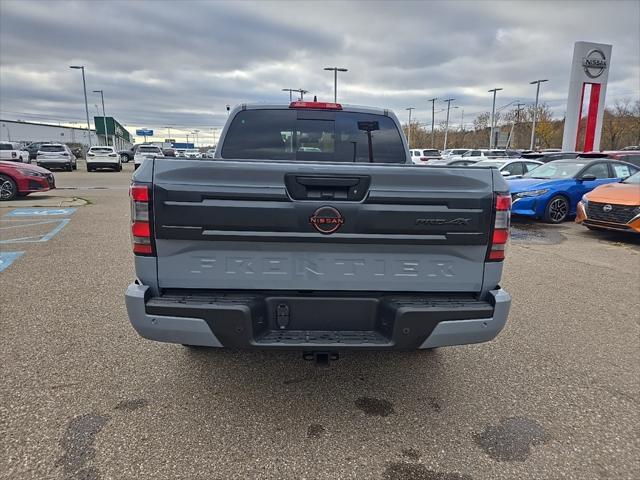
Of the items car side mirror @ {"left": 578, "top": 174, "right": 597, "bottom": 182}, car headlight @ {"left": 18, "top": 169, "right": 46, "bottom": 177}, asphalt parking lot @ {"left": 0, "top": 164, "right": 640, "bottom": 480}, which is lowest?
asphalt parking lot @ {"left": 0, "top": 164, "right": 640, "bottom": 480}

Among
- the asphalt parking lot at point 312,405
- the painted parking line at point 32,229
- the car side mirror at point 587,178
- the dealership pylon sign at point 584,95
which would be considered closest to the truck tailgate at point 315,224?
the asphalt parking lot at point 312,405

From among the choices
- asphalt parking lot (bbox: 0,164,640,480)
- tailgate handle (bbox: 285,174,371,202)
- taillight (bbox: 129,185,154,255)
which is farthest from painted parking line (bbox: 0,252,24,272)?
tailgate handle (bbox: 285,174,371,202)

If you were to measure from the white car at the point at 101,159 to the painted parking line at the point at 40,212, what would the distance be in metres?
20.3

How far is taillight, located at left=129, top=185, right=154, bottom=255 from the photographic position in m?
2.41

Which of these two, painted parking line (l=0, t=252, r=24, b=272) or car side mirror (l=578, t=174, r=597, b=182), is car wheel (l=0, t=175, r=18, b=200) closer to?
painted parking line (l=0, t=252, r=24, b=272)

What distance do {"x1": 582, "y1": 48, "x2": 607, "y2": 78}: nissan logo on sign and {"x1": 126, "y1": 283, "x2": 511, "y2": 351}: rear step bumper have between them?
28577 mm

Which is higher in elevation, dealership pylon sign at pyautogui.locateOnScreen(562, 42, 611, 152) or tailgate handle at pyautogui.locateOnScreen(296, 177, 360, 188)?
dealership pylon sign at pyautogui.locateOnScreen(562, 42, 611, 152)

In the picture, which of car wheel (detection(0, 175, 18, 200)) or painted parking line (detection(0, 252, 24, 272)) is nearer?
painted parking line (detection(0, 252, 24, 272))

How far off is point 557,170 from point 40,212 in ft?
42.7

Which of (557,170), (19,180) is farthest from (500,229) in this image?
(19,180)

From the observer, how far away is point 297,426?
9.14ft

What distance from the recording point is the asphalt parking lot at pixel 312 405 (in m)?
2.45

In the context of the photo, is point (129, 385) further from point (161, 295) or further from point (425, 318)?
point (425, 318)

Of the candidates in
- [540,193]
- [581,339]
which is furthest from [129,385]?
[540,193]
